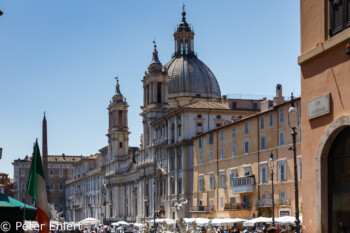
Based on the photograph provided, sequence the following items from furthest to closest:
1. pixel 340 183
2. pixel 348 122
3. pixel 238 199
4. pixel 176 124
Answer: pixel 176 124 → pixel 238 199 → pixel 340 183 → pixel 348 122

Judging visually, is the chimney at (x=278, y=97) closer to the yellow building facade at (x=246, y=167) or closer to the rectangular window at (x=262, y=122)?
the yellow building facade at (x=246, y=167)

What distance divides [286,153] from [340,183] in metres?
37.8

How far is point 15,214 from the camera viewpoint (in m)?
15.5

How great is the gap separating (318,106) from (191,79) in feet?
282

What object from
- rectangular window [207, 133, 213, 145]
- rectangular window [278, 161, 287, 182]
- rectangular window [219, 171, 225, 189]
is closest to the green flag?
rectangular window [278, 161, 287, 182]

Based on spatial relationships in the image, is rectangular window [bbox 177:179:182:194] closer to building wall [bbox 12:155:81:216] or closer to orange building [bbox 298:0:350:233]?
orange building [bbox 298:0:350:233]

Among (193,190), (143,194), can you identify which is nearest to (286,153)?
(193,190)

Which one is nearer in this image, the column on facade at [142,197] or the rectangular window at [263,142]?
the rectangular window at [263,142]

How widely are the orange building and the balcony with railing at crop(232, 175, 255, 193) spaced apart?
1659 inches

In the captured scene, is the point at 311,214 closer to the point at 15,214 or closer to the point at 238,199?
the point at 15,214

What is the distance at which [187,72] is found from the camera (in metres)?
102

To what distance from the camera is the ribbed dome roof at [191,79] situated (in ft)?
330

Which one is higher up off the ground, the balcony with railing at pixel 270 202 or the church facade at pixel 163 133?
A: the church facade at pixel 163 133

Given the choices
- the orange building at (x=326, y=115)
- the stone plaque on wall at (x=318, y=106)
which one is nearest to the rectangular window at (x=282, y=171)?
the orange building at (x=326, y=115)
